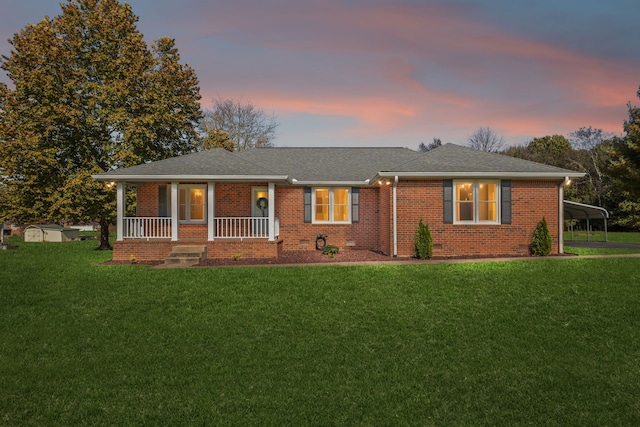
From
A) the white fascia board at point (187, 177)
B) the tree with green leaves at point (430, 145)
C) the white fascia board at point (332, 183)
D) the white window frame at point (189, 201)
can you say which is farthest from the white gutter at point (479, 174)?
the tree with green leaves at point (430, 145)

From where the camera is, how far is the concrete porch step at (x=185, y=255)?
41.4 feet

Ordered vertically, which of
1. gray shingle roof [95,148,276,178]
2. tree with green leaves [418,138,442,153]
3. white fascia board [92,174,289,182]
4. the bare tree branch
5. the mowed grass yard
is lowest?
the mowed grass yard

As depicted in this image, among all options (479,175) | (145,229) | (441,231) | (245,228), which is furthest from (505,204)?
(145,229)

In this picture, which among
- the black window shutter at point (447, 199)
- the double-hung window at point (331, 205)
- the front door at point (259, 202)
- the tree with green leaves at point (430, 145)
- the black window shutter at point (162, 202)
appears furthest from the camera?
the tree with green leaves at point (430, 145)

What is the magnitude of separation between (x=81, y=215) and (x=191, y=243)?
884 centimetres

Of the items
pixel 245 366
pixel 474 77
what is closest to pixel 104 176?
pixel 245 366

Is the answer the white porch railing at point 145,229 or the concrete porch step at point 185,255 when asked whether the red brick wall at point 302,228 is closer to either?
the concrete porch step at point 185,255

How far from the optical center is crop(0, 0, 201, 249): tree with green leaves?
59.8 feet

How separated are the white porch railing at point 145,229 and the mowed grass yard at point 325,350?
4786 millimetres

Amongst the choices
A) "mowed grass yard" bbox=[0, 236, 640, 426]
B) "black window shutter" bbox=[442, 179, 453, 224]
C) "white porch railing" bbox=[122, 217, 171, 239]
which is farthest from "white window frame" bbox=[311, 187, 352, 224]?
"mowed grass yard" bbox=[0, 236, 640, 426]

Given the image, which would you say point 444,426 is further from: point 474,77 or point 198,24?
point 474,77

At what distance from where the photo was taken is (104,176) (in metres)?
14.1

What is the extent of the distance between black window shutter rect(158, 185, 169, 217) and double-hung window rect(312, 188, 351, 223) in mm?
6450

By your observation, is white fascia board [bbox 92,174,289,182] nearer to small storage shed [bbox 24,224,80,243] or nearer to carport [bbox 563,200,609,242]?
carport [bbox 563,200,609,242]
